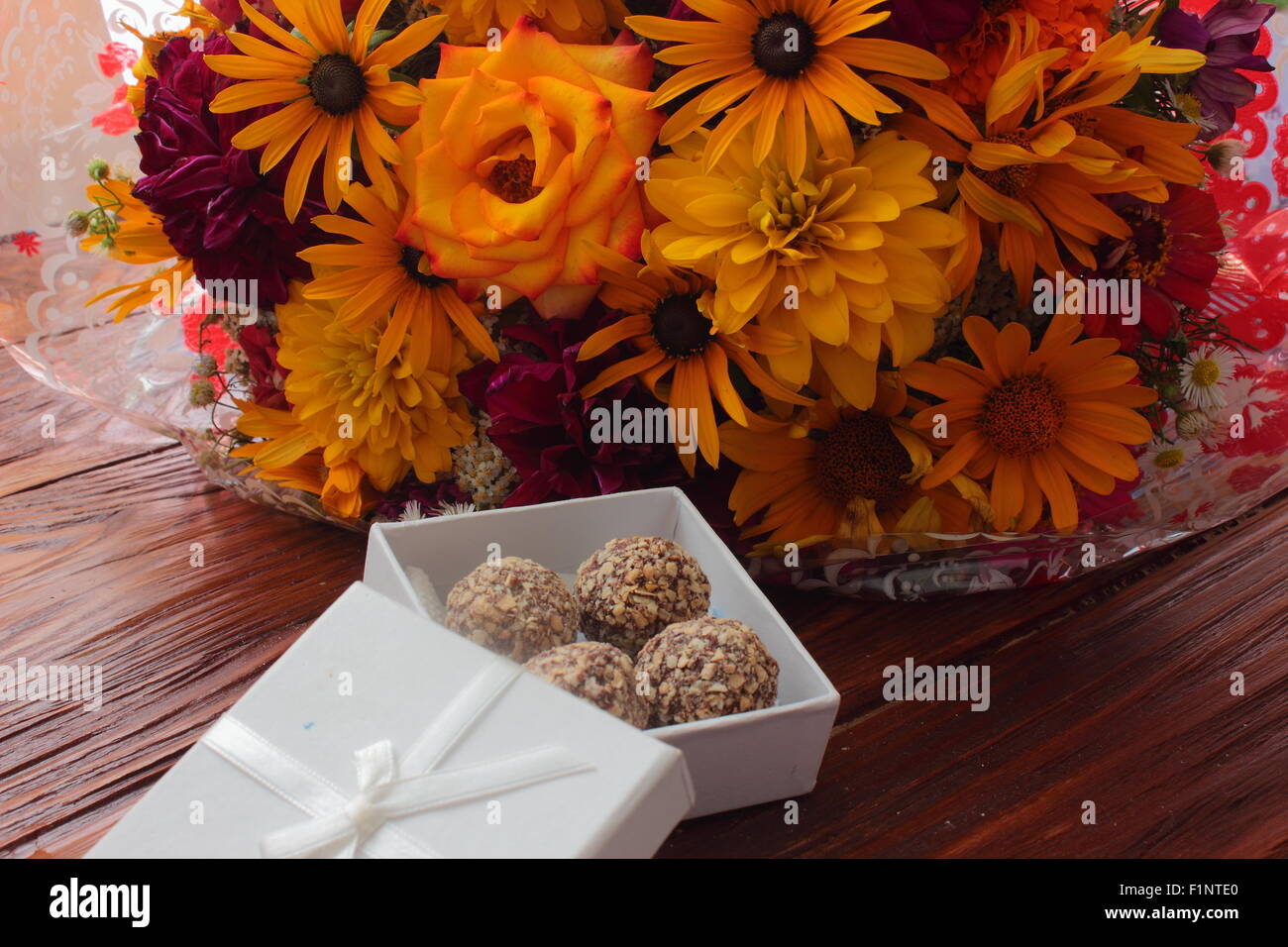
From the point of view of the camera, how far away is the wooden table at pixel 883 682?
517mm

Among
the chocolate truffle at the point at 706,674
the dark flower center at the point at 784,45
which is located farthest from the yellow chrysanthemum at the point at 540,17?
the chocolate truffle at the point at 706,674

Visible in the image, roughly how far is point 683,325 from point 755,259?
0.08m

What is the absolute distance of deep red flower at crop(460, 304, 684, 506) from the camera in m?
0.62

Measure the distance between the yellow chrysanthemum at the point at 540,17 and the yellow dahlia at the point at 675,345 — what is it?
0.13 meters

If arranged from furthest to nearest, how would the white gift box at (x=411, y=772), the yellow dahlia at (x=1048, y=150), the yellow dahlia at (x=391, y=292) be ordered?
1. the yellow dahlia at (x=391, y=292)
2. the yellow dahlia at (x=1048, y=150)
3. the white gift box at (x=411, y=772)

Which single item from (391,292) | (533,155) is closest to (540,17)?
(533,155)

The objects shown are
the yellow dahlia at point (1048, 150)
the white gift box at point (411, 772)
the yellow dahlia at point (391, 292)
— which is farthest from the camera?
the yellow dahlia at point (391, 292)

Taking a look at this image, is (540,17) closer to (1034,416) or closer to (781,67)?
(781,67)

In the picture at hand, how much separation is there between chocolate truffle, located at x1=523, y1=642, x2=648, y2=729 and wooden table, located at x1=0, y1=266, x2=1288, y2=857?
0.08 metres

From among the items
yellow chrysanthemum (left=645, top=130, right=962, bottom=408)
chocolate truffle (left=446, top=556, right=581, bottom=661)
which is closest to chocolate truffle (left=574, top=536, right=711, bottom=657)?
chocolate truffle (left=446, top=556, right=581, bottom=661)

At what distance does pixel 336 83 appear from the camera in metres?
0.58

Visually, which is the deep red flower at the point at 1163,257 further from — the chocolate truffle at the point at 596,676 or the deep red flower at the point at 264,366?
the deep red flower at the point at 264,366

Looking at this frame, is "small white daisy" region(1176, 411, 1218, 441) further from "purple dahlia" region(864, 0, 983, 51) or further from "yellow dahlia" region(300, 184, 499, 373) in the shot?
"yellow dahlia" region(300, 184, 499, 373)
